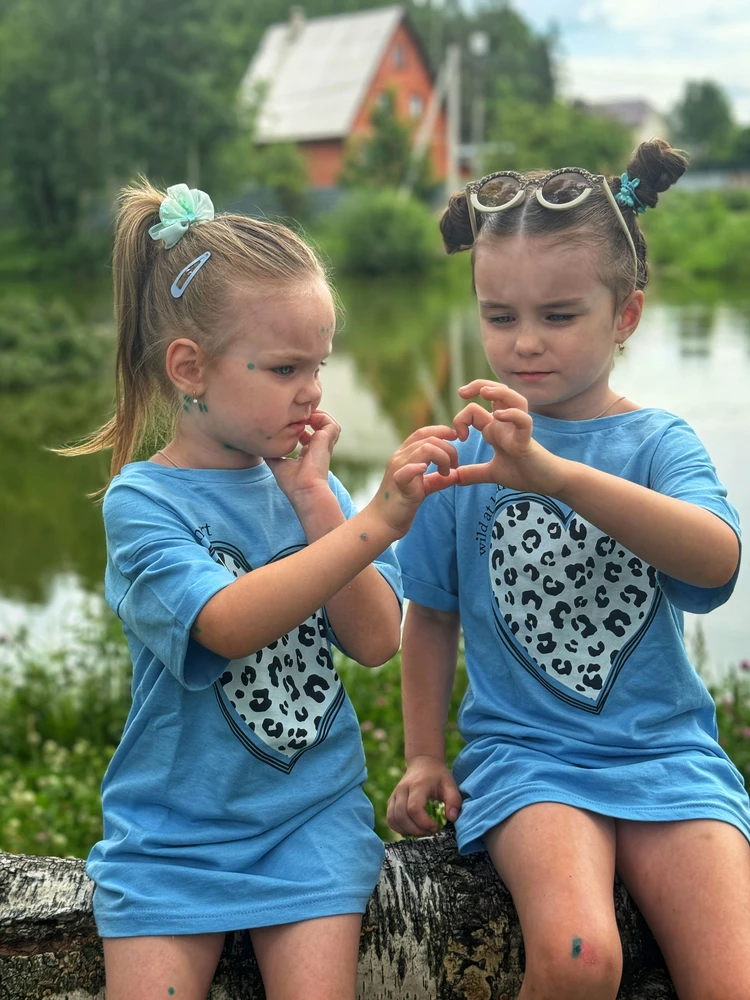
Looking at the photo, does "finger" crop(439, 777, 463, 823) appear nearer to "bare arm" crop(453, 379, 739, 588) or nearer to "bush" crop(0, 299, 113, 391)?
"bare arm" crop(453, 379, 739, 588)

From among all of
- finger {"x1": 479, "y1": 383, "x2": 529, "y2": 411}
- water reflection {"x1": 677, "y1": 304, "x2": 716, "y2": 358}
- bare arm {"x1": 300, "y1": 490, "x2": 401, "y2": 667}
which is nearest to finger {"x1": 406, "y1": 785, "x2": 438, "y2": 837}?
bare arm {"x1": 300, "y1": 490, "x2": 401, "y2": 667}

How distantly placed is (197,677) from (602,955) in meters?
0.76

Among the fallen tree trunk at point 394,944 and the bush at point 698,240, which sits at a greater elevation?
the bush at point 698,240

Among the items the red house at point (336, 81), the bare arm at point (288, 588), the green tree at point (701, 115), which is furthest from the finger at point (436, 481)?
the green tree at point (701, 115)

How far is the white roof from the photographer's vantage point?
A: 37.8 metres

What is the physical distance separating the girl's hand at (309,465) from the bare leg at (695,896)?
783 millimetres

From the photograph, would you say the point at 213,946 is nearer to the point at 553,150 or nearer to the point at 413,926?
the point at 413,926

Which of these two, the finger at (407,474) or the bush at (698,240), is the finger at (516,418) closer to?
the finger at (407,474)

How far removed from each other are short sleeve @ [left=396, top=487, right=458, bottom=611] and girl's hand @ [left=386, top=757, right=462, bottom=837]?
0.31 meters

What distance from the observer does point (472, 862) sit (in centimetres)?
208

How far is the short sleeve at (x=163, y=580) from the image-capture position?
6.11 feet

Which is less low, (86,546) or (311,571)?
(86,546)

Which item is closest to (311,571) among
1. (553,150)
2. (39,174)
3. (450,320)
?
(450,320)

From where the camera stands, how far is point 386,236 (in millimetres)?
25688
